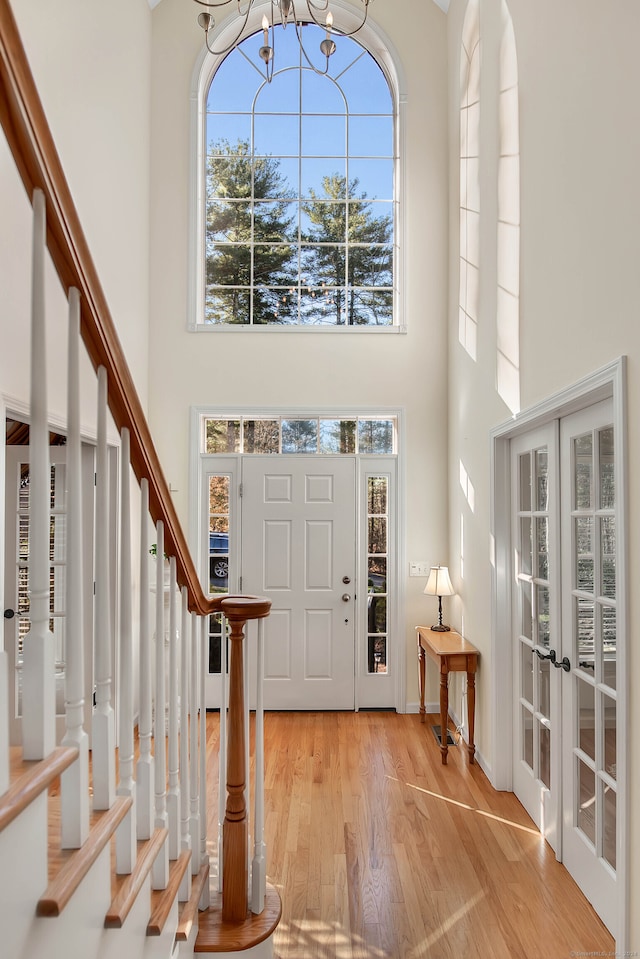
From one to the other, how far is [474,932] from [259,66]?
19.1ft

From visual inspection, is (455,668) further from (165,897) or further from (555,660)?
(165,897)

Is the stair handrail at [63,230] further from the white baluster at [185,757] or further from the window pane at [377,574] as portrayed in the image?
the window pane at [377,574]

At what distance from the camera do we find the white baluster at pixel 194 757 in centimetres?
184

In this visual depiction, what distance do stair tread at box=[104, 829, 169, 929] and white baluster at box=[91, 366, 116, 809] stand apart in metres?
0.18

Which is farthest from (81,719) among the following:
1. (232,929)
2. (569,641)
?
(569,641)

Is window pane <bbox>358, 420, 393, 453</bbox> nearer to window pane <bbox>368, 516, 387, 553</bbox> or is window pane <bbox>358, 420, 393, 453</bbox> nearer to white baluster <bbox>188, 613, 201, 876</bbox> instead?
window pane <bbox>368, 516, 387, 553</bbox>

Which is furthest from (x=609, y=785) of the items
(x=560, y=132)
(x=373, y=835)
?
(x=560, y=132)

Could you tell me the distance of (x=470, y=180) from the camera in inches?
163

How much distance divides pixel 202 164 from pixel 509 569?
12.9ft

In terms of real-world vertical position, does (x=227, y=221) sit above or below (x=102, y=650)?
above

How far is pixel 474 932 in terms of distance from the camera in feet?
7.35

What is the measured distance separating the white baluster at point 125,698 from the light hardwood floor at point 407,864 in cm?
138

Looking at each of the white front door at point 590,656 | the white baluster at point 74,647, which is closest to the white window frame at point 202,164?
the white front door at point 590,656

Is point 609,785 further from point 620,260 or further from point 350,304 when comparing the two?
point 350,304
